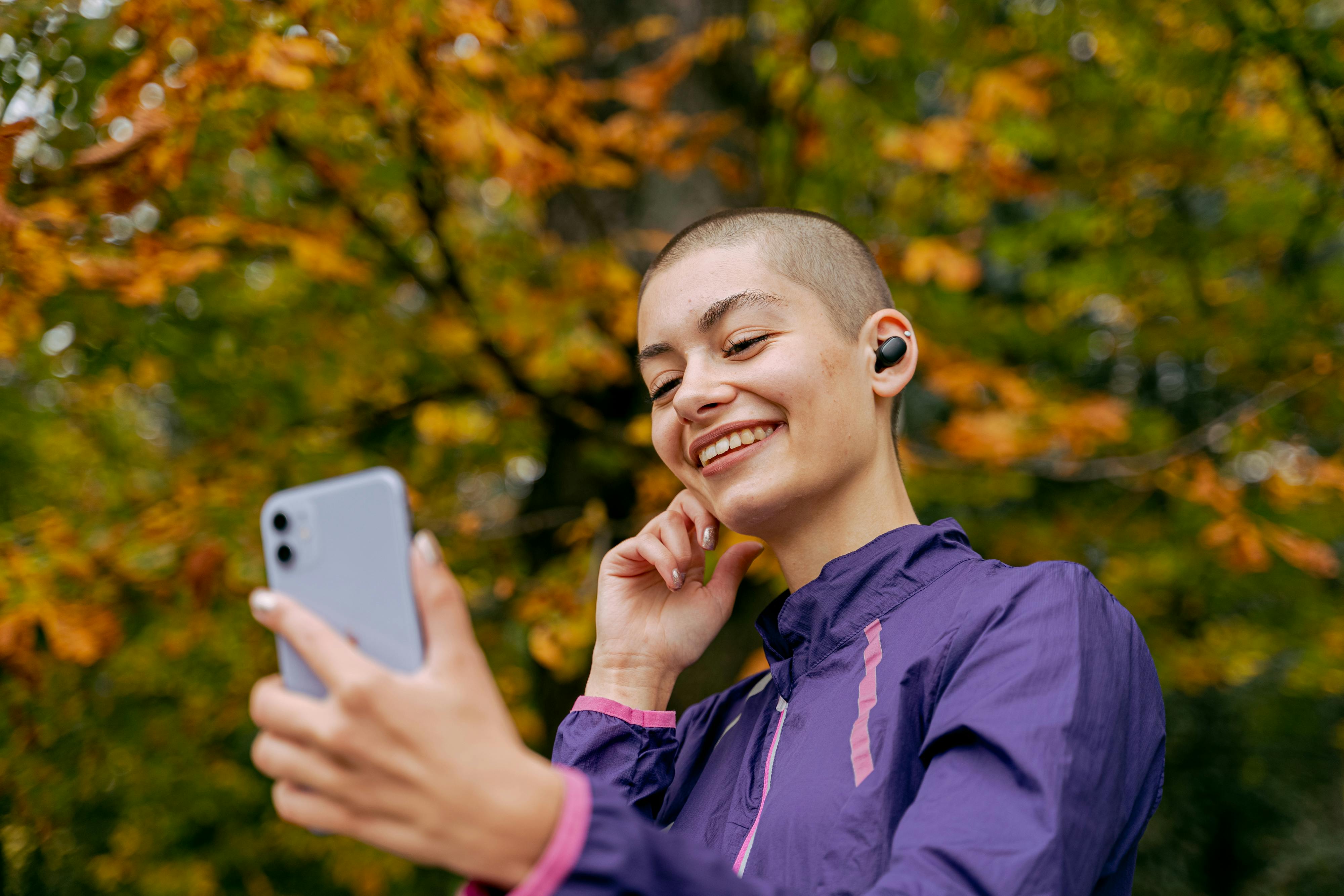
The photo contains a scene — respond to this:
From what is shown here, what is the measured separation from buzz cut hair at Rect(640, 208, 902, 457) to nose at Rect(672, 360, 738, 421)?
0.80 feet

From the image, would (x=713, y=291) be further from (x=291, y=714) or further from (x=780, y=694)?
(x=291, y=714)

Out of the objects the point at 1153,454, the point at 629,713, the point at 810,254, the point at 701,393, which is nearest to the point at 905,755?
the point at 629,713

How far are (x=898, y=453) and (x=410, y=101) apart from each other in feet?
6.78

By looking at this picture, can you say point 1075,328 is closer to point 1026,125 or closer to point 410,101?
point 1026,125

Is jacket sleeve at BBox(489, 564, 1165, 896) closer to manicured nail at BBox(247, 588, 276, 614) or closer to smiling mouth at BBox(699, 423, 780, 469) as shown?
manicured nail at BBox(247, 588, 276, 614)

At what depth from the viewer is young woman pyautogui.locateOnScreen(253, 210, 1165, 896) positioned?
842 mm

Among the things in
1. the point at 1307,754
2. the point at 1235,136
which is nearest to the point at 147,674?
the point at 1235,136

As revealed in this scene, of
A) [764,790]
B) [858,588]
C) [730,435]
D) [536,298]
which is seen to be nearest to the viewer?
[764,790]

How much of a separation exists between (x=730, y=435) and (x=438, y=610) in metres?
0.92

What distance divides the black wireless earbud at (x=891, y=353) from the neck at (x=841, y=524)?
0.65ft

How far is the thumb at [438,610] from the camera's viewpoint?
871 millimetres

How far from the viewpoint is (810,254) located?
6.11ft

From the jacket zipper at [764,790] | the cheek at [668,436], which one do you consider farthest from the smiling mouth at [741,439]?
the jacket zipper at [764,790]

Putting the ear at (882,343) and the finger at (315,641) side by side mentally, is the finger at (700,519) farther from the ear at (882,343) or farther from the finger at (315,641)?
the finger at (315,641)
